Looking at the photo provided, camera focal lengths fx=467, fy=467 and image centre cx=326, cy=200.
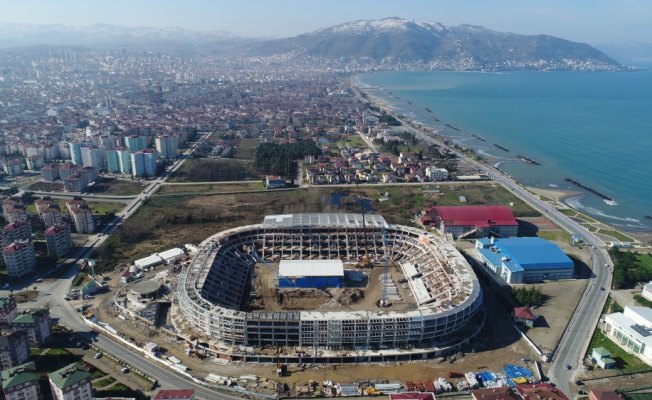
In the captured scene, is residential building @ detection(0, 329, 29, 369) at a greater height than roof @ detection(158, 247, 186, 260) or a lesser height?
greater

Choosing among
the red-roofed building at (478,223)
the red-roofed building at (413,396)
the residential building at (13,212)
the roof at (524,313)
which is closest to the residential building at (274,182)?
the red-roofed building at (478,223)

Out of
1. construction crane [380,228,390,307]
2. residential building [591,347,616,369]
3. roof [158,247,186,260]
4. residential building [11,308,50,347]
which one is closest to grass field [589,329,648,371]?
residential building [591,347,616,369]

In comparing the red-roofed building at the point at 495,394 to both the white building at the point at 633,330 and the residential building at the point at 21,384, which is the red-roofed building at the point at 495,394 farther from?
the residential building at the point at 21,384

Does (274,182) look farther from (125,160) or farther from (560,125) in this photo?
(560,125)

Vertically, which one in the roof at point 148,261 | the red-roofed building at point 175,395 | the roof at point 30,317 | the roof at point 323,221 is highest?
the roof at point 323,221

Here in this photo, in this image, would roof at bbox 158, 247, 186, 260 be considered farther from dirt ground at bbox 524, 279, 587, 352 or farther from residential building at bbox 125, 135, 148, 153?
residential building at bbox 125, 135, 148, 153

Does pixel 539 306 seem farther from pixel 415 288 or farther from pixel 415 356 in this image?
pixel 415 356
